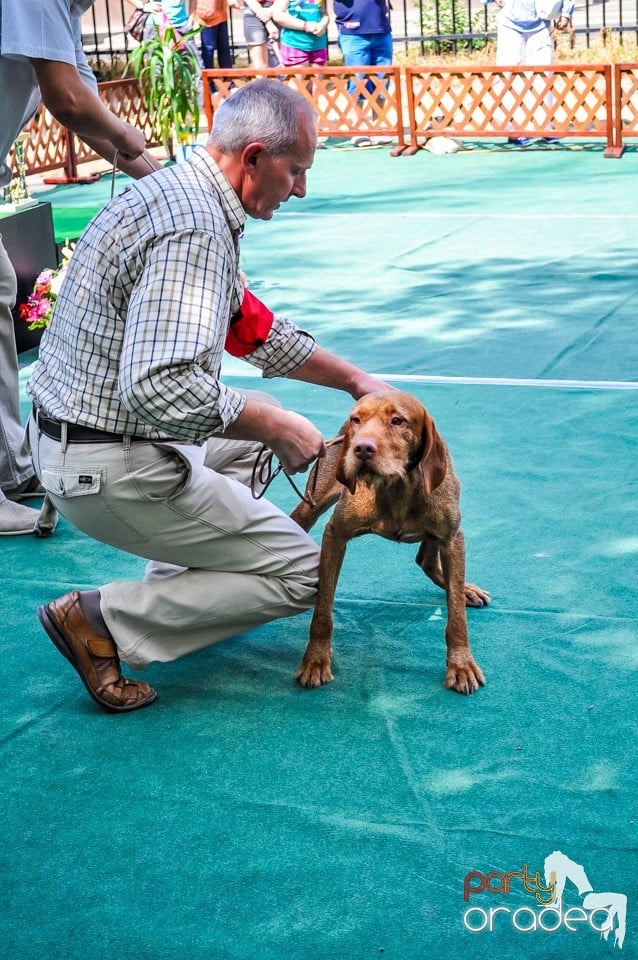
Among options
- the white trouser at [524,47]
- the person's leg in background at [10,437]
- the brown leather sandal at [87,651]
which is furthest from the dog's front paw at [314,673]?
the white trouser at [524,47]

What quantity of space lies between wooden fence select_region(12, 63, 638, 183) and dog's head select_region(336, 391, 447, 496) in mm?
10948

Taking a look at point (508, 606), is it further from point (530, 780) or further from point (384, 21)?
point (384, 21)

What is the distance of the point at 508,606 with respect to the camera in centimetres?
415

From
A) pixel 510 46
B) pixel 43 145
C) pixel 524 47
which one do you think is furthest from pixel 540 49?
pixel 43 145

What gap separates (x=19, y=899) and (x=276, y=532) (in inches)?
52.0

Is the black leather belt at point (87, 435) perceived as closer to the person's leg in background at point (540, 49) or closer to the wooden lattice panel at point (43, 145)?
the wooden lattice panel at point (43, 145)

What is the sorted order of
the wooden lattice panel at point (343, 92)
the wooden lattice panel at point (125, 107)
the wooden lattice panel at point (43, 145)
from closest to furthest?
the wooden lattice panel at point (43, 145)
the wooden lattice panel at point (125, 107)
the wooden lattice panel at point (343, 92)

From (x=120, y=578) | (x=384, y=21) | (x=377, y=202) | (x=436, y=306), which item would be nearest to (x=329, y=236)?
(x=377, y=202)

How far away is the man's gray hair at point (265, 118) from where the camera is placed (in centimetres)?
312

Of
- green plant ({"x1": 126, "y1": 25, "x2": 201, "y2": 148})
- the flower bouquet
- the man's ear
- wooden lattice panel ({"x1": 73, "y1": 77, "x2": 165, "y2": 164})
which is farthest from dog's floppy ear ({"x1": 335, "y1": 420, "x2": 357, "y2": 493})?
wooden lattice panel ({"x1": 73, "y1": 77, "x2": 165, "y2": 164})

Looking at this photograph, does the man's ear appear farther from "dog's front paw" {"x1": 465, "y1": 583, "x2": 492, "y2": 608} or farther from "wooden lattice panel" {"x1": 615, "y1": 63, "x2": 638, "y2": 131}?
"wooden lattice panel" {"x1": 615, "y1": 63, "x2": 638, "y2": 131}

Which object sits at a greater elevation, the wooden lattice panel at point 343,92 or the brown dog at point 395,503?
the wooden lattice panel at point 343,92

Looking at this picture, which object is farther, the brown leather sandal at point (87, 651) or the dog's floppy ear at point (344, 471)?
the brown leather sandal at point (87, 651)

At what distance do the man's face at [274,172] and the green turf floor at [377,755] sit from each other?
1496 mm
